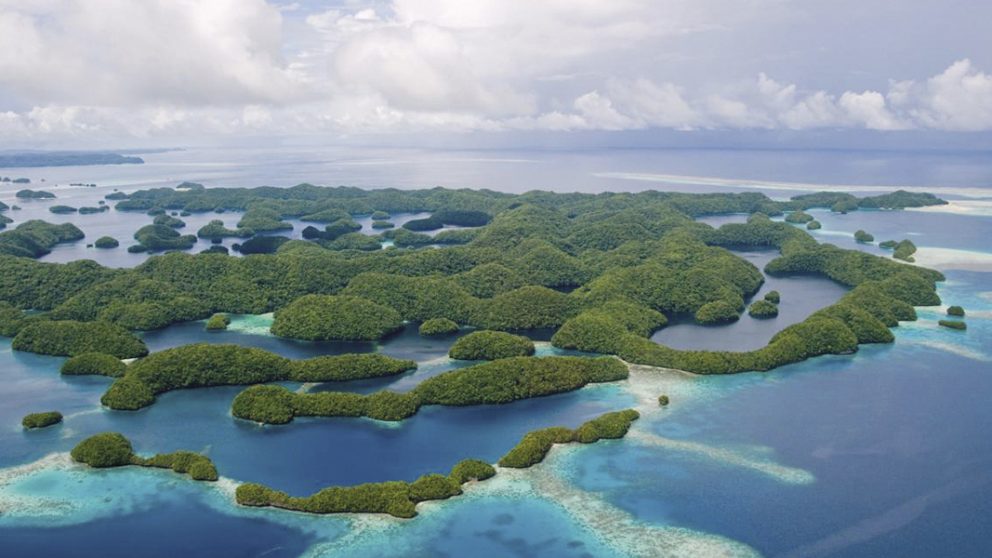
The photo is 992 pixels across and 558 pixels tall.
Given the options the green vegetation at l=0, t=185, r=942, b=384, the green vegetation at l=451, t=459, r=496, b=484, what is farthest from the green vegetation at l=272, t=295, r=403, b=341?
the green vegetation at l=451, t=459, r=496, b=484

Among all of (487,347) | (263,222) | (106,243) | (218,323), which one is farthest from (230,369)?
(263,222)

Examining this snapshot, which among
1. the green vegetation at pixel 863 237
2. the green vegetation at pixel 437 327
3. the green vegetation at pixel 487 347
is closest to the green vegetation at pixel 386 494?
the green vegetation at pixel 487 347

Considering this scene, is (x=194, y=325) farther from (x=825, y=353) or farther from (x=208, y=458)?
(x=825, y=353)

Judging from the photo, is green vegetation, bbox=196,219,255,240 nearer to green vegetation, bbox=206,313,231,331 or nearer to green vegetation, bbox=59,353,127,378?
green vegetation, bbox=206,313,231,331

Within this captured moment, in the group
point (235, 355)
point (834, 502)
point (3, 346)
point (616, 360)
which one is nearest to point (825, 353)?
point (616, 360)

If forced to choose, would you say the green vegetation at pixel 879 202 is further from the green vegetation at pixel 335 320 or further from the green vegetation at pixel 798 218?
the green vegetation at pixel 335 320

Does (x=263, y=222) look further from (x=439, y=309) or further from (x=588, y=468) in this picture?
(x=588, y=468)
